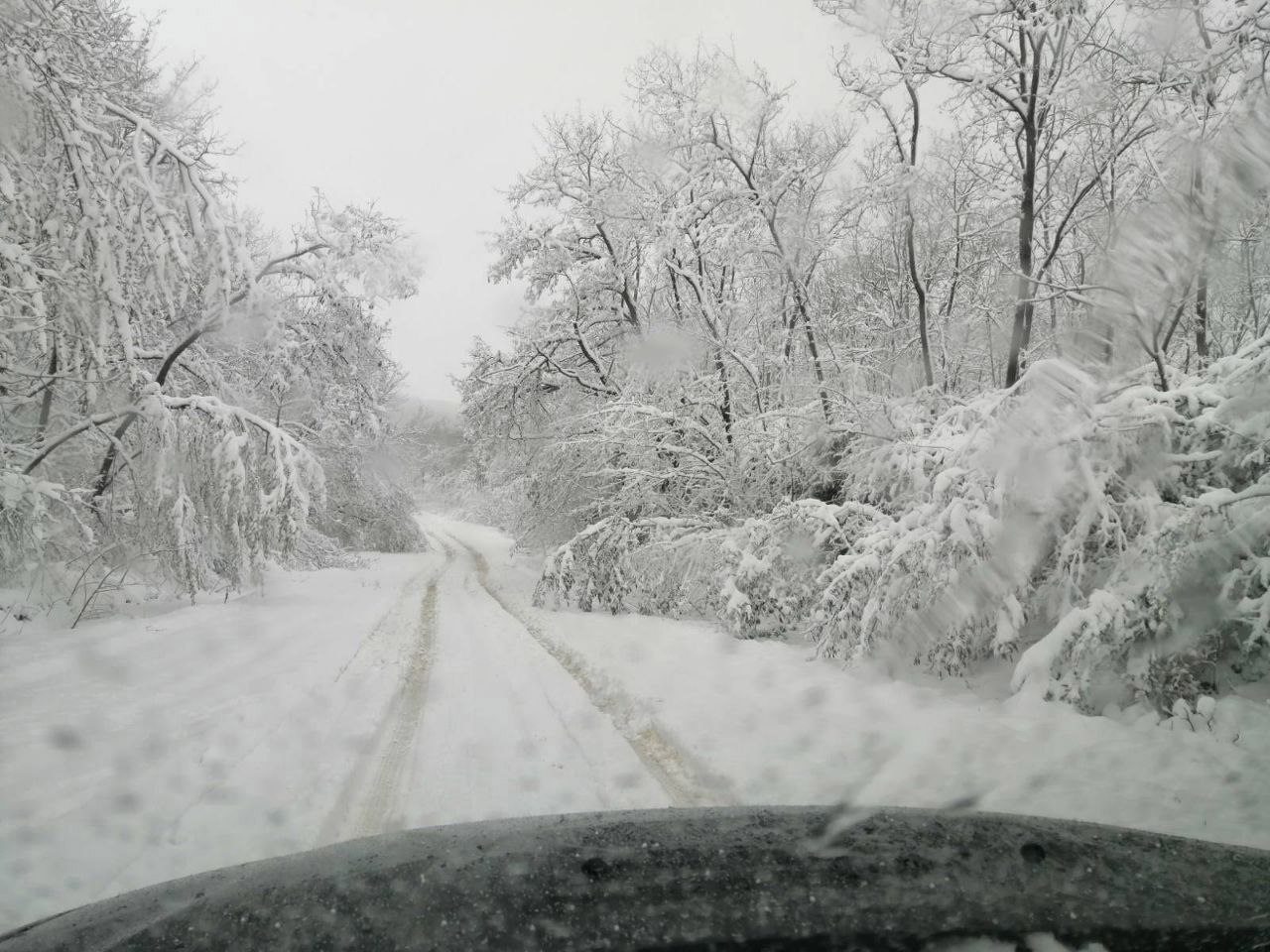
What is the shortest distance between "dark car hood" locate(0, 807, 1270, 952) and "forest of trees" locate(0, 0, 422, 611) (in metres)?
5.55

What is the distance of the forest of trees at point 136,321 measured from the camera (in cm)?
535

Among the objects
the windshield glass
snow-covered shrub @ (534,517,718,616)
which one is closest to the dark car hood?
the windshield glass

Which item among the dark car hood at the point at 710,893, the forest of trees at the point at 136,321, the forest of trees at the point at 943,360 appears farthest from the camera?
the forest of trees at the point at 136,321

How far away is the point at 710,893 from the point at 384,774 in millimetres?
2964

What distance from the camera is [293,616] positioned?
917 cm

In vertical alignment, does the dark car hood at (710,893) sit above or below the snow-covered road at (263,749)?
above

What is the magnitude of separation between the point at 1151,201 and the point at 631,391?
754 cm

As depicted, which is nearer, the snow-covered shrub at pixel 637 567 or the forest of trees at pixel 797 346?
the forest of trees at pixel 797 346

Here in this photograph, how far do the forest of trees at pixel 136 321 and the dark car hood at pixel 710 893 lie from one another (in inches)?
219

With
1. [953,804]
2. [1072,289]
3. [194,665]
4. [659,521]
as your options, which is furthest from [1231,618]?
[194,665]

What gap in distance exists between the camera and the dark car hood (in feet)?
4.16

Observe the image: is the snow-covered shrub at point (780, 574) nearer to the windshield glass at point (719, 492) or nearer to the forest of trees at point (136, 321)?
the windshield glass at point (719, 492)

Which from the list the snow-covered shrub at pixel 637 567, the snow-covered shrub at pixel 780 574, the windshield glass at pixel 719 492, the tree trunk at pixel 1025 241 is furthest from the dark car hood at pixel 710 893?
the tree trunk at pixel 1025 241

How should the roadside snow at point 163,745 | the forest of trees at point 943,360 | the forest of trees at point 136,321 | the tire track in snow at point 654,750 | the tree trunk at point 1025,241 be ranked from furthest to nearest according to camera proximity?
the tree trunk at point 1025,241 → the forest of trees at point 136,321 → the forest of trees at point 943,360 → the tire track in snow at point 654,750 → the roadside snow at point 163,745
